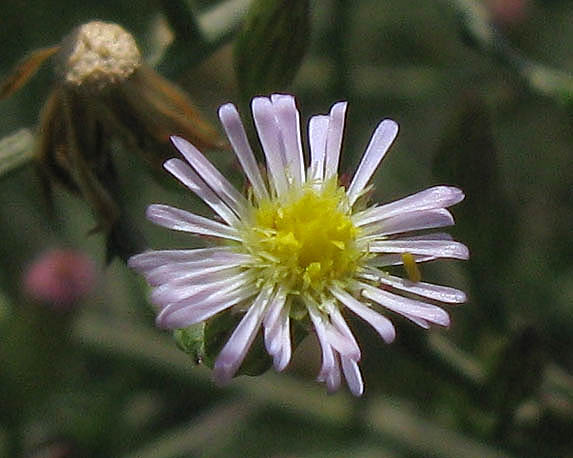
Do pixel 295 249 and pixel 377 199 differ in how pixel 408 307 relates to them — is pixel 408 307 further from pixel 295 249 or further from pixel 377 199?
pixel 377 199

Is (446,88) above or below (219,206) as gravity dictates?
below

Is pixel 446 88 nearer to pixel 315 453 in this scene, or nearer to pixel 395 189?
pixel 395 189

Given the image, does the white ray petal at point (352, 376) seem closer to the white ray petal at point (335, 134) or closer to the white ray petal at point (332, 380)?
the white ray petal at point (332, 380)

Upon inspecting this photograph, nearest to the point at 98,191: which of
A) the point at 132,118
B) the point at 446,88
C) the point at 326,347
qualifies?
the point at 132,118

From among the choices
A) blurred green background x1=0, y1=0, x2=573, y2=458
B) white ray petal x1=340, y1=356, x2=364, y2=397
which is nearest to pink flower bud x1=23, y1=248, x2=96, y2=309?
blurred green background x1=0, y1=0, x2=573, y2=458

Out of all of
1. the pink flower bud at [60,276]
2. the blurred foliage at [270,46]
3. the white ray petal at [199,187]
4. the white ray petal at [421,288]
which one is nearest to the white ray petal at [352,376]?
the white ray petal at [421,288]

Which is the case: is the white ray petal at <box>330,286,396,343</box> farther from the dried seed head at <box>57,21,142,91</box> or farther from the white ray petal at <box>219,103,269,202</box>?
the dried seed head at <box>57,21,142,91</box>

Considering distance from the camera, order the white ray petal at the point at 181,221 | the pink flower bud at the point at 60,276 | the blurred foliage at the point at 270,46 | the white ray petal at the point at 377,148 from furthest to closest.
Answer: the pink flower bud at the point at 60,276, the blurred foliage at the point at 270,46, the white ray petal at the point at 377,148, the white ray petal at the point at 181,221
